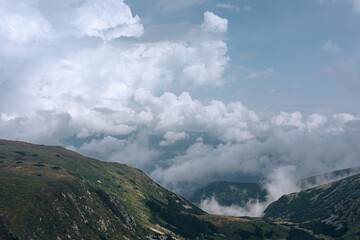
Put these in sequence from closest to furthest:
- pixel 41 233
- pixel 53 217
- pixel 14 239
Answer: pixel 14 239
pixel 41 233
pixel 53 217

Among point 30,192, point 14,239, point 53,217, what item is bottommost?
point 14,239

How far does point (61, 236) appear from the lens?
175m

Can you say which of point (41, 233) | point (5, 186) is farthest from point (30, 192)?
point (41, 233)

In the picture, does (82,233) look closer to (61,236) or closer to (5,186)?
(61,236)

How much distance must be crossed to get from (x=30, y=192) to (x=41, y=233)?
152 ft

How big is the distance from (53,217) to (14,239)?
41.2 meters

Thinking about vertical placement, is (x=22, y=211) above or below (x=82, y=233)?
above

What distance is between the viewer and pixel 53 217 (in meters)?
188

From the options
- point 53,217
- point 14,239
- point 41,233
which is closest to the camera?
point 14,239

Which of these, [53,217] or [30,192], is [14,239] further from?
[30,192]

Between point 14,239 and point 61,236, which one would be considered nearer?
point 14,239

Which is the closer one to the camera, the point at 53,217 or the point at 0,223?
the point at 0,223

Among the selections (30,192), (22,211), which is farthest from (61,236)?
(30,192)

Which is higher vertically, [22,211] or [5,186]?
[5,186]
